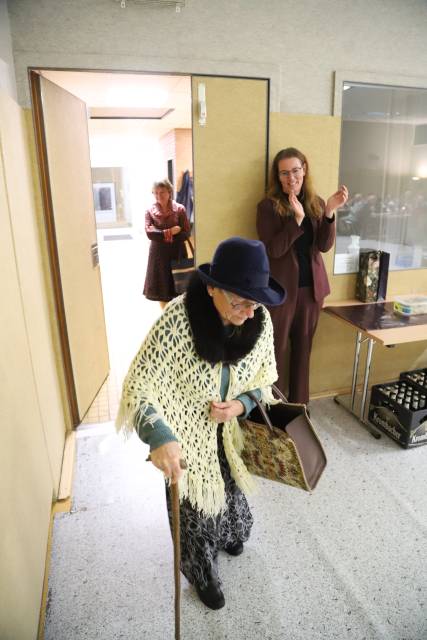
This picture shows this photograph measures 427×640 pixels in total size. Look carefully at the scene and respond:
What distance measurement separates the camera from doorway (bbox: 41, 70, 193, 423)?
142 inches

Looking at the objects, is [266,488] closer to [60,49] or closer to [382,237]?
[382,237]

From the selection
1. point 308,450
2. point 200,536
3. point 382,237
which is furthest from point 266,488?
point 382,237

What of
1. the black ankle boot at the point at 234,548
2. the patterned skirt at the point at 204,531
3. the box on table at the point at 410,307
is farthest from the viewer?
the box on table at the point at 410,307

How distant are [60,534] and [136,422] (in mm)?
1089

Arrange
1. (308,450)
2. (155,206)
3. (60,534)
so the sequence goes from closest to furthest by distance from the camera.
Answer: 1. (308,450)
2. (60,534)
3. (155,206)

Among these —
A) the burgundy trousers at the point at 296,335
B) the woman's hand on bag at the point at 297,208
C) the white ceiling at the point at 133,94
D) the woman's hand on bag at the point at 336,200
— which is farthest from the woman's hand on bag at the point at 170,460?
the white ceiling at the point at 133,94

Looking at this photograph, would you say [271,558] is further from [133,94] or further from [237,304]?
[133,94]

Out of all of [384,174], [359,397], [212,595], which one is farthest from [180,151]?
[212,595]

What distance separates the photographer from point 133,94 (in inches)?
169

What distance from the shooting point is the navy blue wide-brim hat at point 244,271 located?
4.22 ft

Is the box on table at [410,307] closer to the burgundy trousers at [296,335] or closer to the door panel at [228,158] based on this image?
the burgundy trousers at [296,335]

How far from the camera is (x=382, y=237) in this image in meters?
3.20

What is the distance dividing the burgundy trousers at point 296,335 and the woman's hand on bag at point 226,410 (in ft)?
3.98

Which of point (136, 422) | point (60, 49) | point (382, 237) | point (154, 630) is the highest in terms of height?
point (60, 49)
